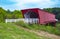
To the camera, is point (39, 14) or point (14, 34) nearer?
point (14, 34)

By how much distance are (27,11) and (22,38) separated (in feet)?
57.9

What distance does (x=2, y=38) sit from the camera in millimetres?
11547

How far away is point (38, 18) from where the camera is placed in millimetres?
29250

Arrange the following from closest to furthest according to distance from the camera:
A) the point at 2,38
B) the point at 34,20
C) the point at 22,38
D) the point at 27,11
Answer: the point at 2,38, the point at 22,38, the point at 34,20, the point at 27,11

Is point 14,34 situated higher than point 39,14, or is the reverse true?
point 39,14

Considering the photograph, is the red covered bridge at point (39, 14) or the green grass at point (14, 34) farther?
the red covered bridge at point (39, 14)

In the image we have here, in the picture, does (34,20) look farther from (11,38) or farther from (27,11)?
(11,38)

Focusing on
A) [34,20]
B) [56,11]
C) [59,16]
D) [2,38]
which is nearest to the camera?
[2,38]

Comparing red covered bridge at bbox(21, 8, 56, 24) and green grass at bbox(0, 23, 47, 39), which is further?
red covered bridge at bbox(21, 8, 56, 24)

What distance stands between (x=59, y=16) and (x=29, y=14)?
2927 cm

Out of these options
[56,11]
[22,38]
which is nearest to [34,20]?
[22,38]

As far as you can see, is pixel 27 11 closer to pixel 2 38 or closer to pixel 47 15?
pixel 47 15

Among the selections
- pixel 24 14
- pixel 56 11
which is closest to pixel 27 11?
pixel 24 14

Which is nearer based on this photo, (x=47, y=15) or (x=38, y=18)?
(x=38, y=18)
